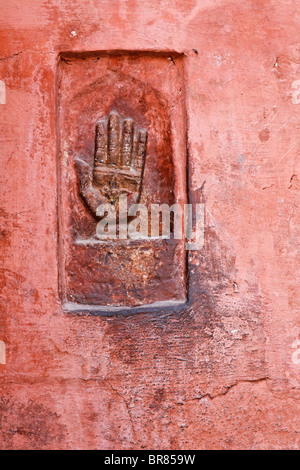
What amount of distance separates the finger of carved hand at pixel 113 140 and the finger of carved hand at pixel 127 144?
3 centimetres

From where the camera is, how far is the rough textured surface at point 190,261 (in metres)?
1.74

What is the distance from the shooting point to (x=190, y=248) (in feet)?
5.97

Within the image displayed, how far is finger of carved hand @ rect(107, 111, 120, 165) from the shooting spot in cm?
181

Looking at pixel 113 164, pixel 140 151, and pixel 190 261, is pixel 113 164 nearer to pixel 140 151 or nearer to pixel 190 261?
pixel 140 151

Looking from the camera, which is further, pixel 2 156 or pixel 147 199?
pixel 147 199

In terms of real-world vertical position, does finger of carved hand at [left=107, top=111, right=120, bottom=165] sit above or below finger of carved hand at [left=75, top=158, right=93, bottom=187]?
above

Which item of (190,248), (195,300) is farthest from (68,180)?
(195,300)

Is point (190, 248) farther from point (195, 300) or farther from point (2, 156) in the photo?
point (2, 156)

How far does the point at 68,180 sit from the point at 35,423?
3.42 ft

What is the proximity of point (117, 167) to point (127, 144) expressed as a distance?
11 cm

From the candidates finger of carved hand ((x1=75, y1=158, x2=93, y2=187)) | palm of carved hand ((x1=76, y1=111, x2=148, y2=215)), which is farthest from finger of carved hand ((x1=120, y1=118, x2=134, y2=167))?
finger of carved hand ((x1=75, y1=158, x2=93, y2=187))

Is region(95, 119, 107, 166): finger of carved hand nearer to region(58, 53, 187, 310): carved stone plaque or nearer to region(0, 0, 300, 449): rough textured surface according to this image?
region(58, 53, 187, 310): carved stone plaque

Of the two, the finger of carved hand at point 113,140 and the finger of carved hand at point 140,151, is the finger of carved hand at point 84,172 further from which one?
the finger of carved hand at point 140,151

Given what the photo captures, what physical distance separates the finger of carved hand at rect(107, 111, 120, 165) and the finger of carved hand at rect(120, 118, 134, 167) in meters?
0.03
